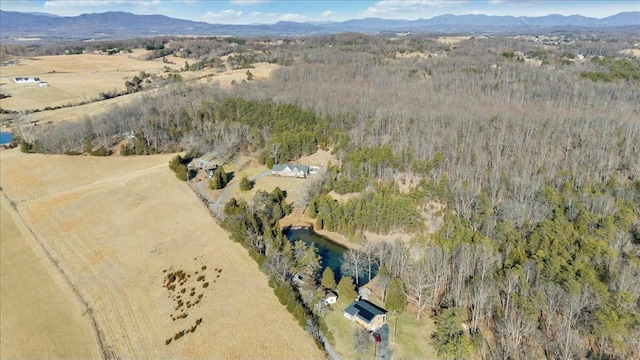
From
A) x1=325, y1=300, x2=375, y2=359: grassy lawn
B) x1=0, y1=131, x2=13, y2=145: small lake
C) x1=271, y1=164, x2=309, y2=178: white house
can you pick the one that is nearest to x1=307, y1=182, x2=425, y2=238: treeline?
x1=271, y1=164, x2=309, y2=178: white house

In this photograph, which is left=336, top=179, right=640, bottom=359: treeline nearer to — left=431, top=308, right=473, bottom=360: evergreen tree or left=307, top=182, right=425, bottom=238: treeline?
left=431, top=308, right=473, bottom=360: evergreen tree

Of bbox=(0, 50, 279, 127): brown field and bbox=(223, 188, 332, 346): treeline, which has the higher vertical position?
bbox=(0, 50, 279, 127): brown field

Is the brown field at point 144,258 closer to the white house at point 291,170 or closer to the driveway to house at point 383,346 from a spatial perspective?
the driveway to house at point 383,346

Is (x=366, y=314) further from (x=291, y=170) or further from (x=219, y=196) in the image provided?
(x=291, y=170)

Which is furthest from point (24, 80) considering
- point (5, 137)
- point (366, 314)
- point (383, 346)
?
point (383, 346)

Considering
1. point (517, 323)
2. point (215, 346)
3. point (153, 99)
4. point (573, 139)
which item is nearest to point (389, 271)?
point (517, 323)
